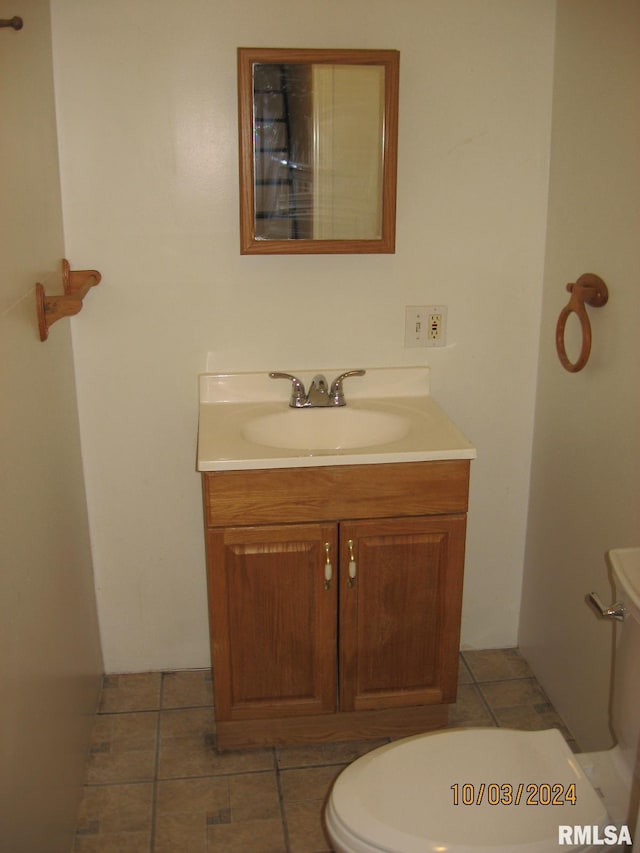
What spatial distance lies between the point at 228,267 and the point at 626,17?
107 centimetres

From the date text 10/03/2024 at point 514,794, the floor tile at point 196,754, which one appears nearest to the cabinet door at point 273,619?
the floor tile at point 196,754

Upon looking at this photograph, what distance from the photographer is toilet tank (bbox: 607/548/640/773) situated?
133 cm

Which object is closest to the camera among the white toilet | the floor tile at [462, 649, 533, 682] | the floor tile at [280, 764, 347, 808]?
the white toilet

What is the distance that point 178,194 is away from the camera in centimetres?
206

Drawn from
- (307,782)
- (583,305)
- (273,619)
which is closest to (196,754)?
(307,782)

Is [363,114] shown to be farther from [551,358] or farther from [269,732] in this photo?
[269,732]

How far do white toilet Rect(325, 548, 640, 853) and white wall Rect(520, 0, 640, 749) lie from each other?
1.70ft

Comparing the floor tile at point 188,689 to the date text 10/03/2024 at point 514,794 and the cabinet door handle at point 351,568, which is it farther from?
the date text 10/03/2024 at point 514,794

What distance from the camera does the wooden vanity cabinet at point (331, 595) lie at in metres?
1.86

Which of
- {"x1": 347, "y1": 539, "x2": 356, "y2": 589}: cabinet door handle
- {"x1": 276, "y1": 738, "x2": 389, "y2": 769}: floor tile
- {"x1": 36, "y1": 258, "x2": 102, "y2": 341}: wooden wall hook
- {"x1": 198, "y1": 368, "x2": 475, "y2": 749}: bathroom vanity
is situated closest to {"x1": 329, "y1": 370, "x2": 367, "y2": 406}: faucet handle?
{"x1": 198, "y1": 368, "x2": 475, "y2": 749}: bathroom vanity

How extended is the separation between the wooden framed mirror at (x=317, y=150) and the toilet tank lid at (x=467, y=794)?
1.21 m

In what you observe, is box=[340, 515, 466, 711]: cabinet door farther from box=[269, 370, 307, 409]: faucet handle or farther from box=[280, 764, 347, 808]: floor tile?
box=[269, 370, 307, 409]: faucet handle

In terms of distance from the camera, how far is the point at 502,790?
1376mm

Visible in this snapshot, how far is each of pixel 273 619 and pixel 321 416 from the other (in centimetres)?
55
